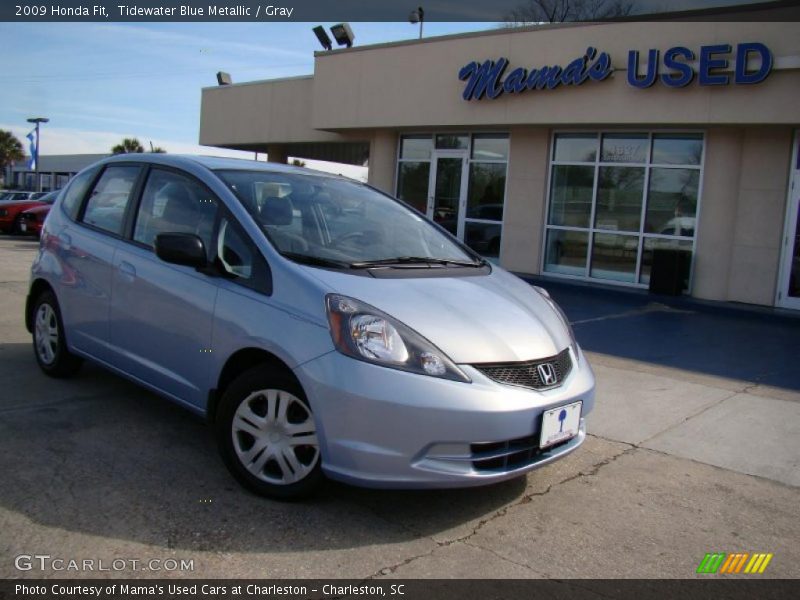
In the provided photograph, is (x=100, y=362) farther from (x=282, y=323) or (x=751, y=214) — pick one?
(x=751, y=214)

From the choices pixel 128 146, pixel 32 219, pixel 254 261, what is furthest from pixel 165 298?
pixel 128 146

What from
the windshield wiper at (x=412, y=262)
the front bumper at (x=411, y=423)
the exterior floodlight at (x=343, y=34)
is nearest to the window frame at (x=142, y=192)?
the windshield wiper at (x=412, y=262)

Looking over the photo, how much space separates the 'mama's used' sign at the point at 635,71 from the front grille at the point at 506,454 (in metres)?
9.68

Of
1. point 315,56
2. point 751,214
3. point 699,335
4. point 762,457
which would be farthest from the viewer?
point 315,56

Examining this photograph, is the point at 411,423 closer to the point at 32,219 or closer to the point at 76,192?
the point at 76,192

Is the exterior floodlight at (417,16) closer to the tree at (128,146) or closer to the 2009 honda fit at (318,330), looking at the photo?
the 2009 honda fit at (318,330)

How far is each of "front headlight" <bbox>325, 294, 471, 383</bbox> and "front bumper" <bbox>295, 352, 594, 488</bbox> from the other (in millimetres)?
43

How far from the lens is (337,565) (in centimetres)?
301

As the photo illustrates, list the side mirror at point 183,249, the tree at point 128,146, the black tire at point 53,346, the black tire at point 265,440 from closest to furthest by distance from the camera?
the black tire at point 265,440 < the side mirror at point 183,249 < the black tire at point 53,346 < the tree at point 128,146

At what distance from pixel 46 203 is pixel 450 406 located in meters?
22.2

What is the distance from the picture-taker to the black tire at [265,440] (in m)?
3.42

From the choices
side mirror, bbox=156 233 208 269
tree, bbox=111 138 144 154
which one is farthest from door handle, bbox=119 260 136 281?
tree, bbox=111 138 144 154

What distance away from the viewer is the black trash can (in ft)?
39.5
